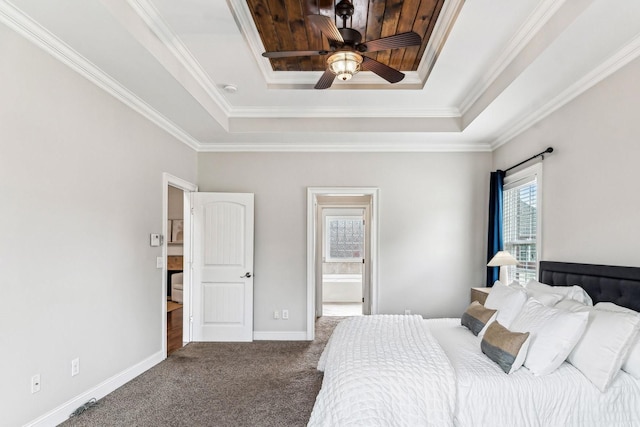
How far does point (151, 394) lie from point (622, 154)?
4207 millimetres

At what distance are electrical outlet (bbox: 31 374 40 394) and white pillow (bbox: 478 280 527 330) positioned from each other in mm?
3306

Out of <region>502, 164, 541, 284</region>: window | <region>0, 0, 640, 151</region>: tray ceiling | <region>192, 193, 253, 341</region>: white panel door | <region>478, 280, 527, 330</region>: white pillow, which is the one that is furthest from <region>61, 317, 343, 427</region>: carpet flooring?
<region>0, 0, 640, 151</region>: tray ceiling

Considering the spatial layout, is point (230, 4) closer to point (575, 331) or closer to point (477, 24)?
point (477, 24)

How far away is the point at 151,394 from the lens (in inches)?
131

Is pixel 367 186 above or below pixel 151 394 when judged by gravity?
above

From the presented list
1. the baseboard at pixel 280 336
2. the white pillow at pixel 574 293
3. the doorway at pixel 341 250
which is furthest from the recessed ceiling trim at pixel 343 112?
the doorway at pixel 341 250

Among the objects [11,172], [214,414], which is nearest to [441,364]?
[214,414]

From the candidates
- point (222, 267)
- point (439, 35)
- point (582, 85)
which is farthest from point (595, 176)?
point (222, 267)

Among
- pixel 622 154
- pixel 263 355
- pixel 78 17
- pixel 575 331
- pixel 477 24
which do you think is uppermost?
pixel 477 24

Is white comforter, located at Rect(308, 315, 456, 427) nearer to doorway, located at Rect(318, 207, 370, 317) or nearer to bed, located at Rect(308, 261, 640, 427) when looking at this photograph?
bed, located at Rect(308, 261, 640, 427)

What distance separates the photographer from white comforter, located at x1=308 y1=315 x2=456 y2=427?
209 cm

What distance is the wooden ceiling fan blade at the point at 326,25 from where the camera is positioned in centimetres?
220

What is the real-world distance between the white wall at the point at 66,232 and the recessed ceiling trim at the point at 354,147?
143 cm

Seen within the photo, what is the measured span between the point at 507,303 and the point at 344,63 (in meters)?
2.23
